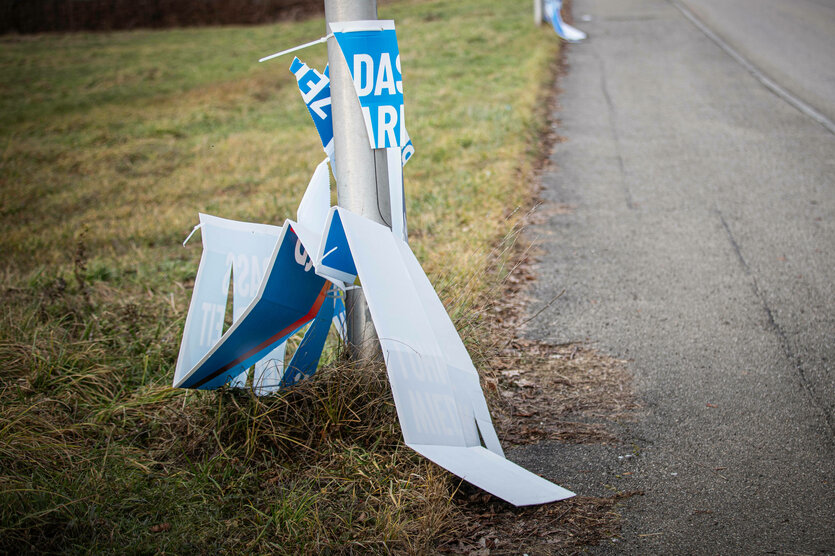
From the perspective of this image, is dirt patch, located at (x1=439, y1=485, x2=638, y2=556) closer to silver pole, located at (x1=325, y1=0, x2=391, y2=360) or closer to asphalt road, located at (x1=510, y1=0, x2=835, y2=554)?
asphalt road, located at (x1=510, y1=0, x2=835, y2=554)

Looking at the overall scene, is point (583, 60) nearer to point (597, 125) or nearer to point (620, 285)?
point (597, 125)

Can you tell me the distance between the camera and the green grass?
2637 mm

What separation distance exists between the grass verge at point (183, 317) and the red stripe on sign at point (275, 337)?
191 mm

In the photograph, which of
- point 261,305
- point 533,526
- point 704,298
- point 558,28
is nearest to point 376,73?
point 261,305

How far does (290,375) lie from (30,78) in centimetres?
2179

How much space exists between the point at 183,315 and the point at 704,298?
11.6 feet

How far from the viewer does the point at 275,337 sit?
118 inches

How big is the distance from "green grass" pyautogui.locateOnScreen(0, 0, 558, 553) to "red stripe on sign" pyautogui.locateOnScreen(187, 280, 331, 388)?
20 cm

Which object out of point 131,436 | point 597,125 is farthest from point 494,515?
point 597,125

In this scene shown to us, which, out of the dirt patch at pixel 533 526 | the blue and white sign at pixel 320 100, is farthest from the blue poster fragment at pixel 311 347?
the dirt patch at pixel 533 526

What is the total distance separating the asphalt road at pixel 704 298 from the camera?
9.23ft

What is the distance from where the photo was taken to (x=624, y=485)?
2.93m

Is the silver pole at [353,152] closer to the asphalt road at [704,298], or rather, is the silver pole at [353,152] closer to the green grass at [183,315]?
the green grass at [183,315]

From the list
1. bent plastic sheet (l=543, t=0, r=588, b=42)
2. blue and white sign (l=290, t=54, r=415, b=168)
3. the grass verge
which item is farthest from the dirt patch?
bent plastic sheet (l=543, t=0, r=588, b=42)
